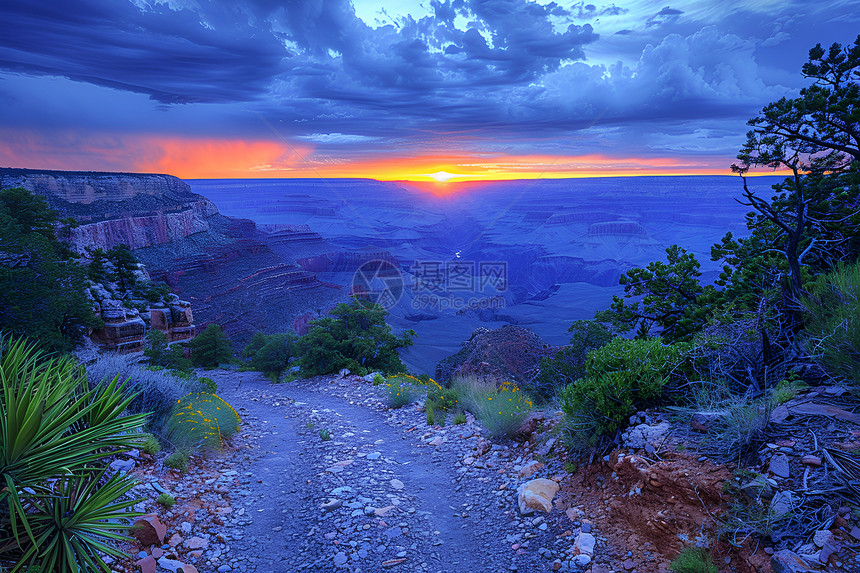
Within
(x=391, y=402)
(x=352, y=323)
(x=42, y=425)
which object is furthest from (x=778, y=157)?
(x=352, y=323)

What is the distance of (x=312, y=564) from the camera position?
13.2 feet

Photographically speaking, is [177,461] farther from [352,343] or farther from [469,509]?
[352,343]

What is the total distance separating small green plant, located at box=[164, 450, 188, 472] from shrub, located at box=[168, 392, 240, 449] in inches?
17.7

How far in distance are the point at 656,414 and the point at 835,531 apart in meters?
2.03

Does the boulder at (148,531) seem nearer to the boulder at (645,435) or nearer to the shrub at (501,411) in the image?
the shrub at (501,411)

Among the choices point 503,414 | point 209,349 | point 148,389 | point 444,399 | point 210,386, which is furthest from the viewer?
point 209,349

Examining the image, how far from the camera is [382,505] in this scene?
5051 mm

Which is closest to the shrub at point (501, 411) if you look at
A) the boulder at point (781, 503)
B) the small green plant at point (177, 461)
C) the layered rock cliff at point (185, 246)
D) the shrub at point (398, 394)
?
the shrub at point (398, 394)

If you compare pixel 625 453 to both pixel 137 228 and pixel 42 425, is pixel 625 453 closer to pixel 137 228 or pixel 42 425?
pixel 42 425

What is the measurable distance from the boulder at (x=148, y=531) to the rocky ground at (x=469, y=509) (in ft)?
0.07

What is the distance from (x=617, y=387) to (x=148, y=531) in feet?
16.3

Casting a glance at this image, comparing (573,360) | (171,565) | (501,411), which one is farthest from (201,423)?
(573,360)
